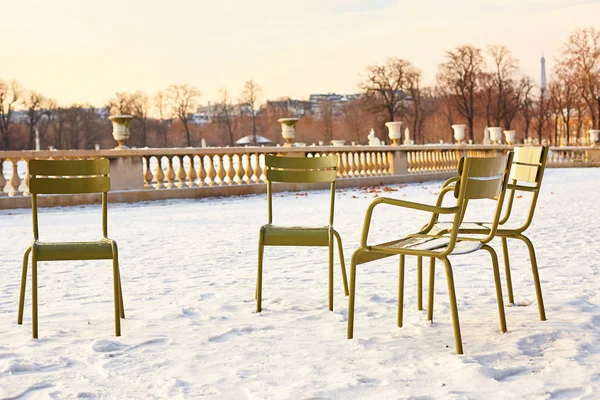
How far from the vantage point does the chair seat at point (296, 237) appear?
4965 millimetres

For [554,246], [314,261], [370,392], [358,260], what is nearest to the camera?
[370,392]

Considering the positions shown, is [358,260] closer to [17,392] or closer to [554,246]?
[17,392]

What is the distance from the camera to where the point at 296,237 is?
4.98 metres

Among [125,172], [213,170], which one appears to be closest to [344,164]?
[213,170]

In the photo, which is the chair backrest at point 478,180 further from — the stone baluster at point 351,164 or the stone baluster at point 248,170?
the stone baluster at point 351,164

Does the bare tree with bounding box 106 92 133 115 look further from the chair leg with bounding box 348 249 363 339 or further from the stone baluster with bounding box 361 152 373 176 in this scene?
the chair leg with bounding box 348 249 363 339

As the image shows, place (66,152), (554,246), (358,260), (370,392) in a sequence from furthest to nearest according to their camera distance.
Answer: (66,152) → (554,246) → (358,260) → (370,392)

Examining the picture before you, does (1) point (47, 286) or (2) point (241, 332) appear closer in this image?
(2) point (241, 332)

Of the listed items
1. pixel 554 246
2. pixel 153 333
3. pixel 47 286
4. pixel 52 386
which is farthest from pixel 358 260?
pixel 554 246

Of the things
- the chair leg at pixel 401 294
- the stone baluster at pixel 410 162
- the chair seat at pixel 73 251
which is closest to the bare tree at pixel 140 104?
the stone baluster at pixel 410 162

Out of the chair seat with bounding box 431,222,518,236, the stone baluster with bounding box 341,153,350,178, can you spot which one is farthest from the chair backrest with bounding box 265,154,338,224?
the stone baluster with bounding box 341,153,350,178

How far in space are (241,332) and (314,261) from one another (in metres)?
Answer: 2.72

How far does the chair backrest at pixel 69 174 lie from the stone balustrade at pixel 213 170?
29.3ft

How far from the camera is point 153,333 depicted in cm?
454
